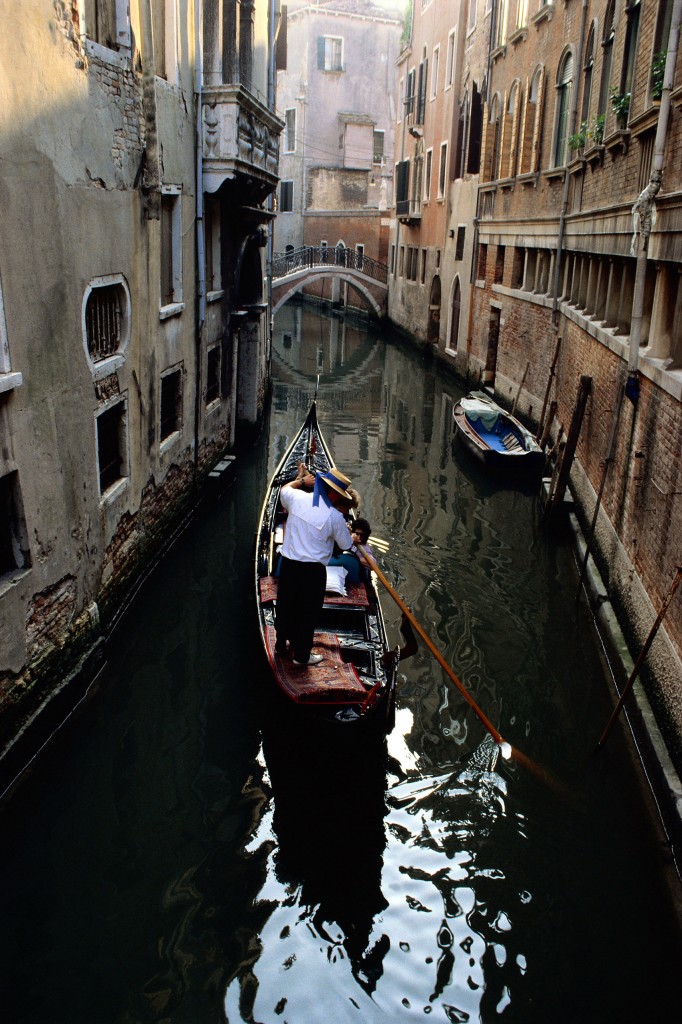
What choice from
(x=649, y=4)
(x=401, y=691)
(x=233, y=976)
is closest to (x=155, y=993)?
(x=233, y=976)

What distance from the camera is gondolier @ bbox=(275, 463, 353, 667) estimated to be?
15.9ft

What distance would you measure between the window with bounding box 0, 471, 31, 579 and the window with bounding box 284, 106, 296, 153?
33062 mm

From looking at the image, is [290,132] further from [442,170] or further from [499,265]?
[499,265]

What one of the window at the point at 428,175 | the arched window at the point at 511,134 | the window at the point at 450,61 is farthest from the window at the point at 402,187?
the arched window at the point at 511,134

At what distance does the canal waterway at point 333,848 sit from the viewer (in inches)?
139

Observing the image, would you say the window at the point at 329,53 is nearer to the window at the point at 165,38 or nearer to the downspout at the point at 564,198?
the downspout at the point at 564,198

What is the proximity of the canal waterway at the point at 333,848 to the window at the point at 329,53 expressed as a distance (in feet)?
106

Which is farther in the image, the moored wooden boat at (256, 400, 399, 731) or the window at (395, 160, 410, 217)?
the window at (395, 160, 410, 217)

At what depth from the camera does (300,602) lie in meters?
5.02

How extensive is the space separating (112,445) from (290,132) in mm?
32102

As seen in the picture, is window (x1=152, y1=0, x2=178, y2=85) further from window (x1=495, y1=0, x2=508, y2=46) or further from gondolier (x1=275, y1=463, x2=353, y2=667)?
window (x1=495, y1=0, x2=508, y2=46)

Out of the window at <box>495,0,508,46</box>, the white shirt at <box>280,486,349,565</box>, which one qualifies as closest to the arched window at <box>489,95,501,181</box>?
the window at <box>495,0,508,46</box>

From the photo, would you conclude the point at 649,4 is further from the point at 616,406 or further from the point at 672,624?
the point at 672,624

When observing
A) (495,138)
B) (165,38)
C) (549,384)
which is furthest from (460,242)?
(165,38)
